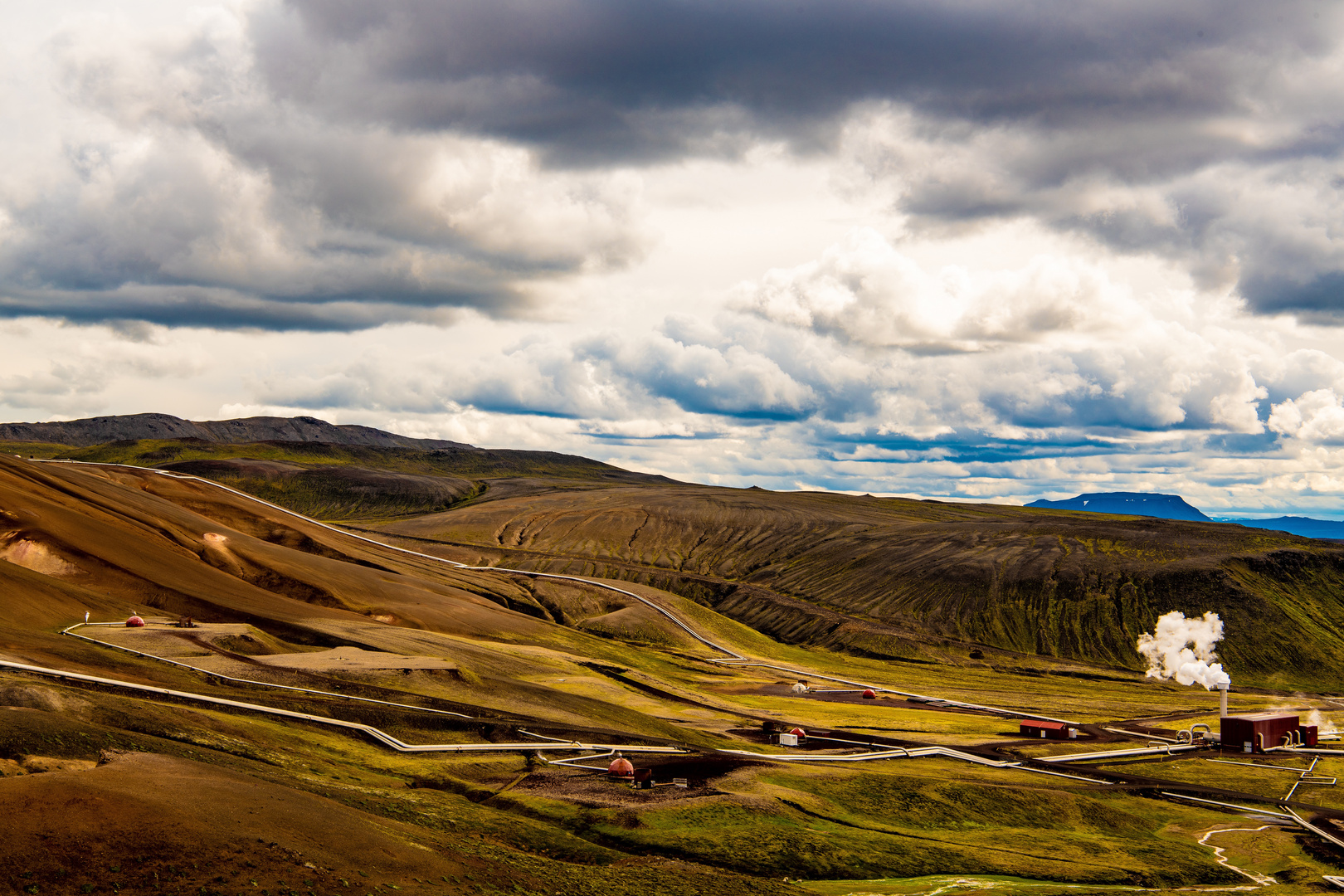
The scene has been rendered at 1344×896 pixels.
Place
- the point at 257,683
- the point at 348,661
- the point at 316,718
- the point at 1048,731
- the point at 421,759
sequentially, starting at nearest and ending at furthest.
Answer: the point at 421,759 → the point at 316,718 → the point at 257,683 → the point at 348,661 → the point at 1048,731

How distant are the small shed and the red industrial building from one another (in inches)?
759

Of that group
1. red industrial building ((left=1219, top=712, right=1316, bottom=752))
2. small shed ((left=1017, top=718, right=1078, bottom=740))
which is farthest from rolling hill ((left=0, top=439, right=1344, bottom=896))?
red industrial building ((left=1219, top=712, right=1316, bottom=752))

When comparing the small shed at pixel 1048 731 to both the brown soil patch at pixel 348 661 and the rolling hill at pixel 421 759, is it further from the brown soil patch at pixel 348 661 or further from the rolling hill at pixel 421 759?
the brown soil patch at pixel 348 661

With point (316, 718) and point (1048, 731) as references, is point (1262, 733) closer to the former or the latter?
point (1048, 731)

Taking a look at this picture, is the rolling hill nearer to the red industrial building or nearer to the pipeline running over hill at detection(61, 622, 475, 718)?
the pipeline running over hill at detection(61, 622, 475, 718)

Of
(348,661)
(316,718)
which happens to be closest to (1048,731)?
(348,661)

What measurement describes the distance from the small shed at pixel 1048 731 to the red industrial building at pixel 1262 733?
19.3m

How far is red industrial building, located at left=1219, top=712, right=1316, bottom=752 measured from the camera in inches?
4793

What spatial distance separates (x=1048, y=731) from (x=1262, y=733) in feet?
88.3

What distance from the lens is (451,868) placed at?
43031 mm

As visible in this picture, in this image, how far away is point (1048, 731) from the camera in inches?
4899

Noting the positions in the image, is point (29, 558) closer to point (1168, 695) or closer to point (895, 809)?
point (895, 809)

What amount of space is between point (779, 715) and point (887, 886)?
76626 millimetres

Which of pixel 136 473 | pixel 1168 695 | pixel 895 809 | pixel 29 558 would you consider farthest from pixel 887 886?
pixel 136 473
